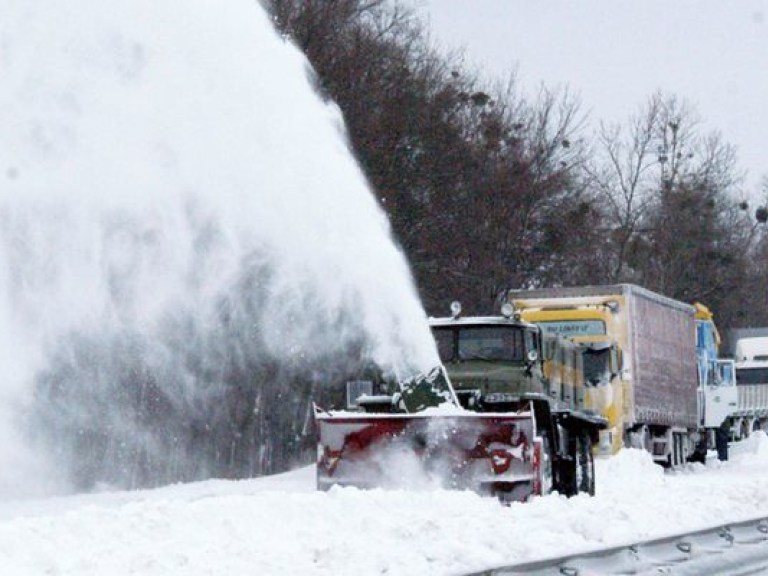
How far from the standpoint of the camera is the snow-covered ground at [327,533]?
11.1 m

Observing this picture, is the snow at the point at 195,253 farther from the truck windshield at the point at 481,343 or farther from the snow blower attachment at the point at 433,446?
the truck windshield at the point at 481,343

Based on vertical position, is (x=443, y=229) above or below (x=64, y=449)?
above

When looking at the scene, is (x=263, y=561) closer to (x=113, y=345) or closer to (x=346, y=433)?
(x=346, y=433)

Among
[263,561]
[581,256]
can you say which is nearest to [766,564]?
[263,561]

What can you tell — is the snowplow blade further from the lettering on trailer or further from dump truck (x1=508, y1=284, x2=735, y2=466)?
the lettering on trailer

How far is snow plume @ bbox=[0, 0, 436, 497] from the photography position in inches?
720

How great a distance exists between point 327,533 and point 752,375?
37.2 meters

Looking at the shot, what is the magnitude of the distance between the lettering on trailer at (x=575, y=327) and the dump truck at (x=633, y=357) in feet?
0.06

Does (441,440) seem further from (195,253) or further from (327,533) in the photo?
(195,253)

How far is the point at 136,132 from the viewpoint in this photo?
1958 cm

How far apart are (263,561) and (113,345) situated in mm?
15534

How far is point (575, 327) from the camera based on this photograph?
1194 inches

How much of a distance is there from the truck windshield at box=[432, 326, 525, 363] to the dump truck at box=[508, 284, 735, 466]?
6447 millimetres

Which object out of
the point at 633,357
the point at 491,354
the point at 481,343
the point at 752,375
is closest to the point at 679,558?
the point at 491,354
